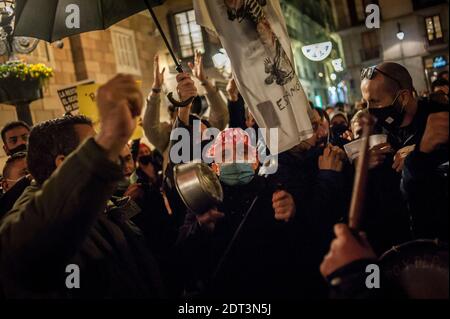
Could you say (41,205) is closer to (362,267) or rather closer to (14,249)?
(14,249)

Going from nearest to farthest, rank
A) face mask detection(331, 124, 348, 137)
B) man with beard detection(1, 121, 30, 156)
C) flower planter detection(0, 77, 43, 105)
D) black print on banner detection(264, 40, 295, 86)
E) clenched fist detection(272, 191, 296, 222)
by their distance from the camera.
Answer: clenched fist detection(272, 191, 296, 222) → black print on banner detection(264, 40, 295, 86) → man with beard detection(1, 121, 30, 156) → flower planter detection(0, 77, 43, 105) → face mask detection(331, 124, 348, 137)

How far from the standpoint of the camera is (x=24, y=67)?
653 cm

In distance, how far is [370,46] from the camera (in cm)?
4794

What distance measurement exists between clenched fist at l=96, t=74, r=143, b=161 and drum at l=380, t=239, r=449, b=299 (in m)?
1.28

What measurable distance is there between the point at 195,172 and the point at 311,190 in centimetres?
83

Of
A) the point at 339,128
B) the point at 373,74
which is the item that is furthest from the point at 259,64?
the point at 339,128

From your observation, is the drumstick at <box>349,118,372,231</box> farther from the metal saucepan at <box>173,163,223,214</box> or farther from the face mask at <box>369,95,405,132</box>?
the face mask at <box>369,95,405,132</box>

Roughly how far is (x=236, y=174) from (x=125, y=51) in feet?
47.2

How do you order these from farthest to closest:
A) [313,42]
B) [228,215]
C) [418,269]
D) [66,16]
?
1. [313,42]
2. [66,16]
3. [228,215]
4. [418,269]

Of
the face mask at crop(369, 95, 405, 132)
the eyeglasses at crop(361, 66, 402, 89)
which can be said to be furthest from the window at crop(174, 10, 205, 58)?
the face mask at crop(369, 95, 405, 132)

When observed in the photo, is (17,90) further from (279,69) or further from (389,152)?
(389,152)

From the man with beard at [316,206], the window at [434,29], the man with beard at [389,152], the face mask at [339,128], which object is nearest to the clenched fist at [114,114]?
the man with beard at [316,206]

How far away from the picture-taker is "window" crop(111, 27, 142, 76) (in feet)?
50.6
